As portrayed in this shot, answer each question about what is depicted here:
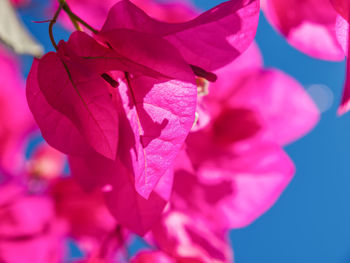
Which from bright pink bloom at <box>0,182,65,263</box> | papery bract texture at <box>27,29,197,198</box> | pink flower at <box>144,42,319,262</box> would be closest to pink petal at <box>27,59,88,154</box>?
papery bract texture at <box>27,29,197,198</box>

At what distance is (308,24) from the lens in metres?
0.38

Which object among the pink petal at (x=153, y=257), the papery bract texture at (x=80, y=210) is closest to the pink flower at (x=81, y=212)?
the papery bract texture at (x=80, y=210)

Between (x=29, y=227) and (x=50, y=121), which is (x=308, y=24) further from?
(x=29, y=227)

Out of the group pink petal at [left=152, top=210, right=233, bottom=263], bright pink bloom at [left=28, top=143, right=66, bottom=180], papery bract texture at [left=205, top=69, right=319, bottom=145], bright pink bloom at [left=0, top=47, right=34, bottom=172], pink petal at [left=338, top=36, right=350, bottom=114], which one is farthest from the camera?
bright pink bloom at [left=28, top=143, right=66, bottom=180]

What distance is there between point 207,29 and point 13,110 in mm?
690

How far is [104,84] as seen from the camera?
0.31 meters

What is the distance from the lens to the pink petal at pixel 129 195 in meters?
0.34

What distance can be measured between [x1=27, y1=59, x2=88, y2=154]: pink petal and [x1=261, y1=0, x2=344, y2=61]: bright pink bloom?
0.20 meters

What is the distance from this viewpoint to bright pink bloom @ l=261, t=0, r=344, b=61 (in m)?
0.37

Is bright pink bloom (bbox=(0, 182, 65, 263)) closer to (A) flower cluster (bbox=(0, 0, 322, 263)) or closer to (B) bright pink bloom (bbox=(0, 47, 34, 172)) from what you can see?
(A) flower cluster (bbox=(0, 0, 322, 263))

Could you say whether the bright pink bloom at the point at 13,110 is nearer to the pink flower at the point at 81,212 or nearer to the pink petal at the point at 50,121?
the pink flower at the point at 81,212

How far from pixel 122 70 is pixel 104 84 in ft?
0.08

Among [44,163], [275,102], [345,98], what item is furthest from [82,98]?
[44,163]

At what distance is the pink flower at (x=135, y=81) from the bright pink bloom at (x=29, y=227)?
0.33 metres
